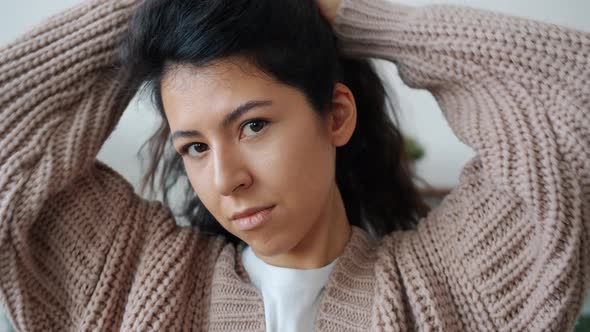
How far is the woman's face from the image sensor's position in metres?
0.73

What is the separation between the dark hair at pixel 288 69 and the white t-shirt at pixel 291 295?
0.54ft

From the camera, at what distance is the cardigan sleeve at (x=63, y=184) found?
81 centimetres

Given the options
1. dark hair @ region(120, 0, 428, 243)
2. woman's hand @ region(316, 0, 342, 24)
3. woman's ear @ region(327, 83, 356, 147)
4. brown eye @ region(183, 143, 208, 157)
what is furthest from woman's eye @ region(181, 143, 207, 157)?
woman's hand @ region(316, 0, 342, 24)

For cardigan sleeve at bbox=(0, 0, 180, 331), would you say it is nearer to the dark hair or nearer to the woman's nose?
the dark hair

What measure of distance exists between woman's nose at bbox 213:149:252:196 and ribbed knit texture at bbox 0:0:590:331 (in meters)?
0.20

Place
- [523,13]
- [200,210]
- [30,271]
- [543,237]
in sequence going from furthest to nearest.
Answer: [523,13] → [200,210] → [30,271] → [543,237]

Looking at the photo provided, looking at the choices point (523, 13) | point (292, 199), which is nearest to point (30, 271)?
point (292, 199)

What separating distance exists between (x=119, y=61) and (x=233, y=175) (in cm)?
32

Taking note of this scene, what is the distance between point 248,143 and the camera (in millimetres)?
742

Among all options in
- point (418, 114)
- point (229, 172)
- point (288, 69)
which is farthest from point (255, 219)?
point (418, 114)

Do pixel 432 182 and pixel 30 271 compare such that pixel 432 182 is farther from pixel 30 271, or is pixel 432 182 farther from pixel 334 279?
pixel 30 271

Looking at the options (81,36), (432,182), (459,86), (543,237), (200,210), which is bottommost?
(432,182)

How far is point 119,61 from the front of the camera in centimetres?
88

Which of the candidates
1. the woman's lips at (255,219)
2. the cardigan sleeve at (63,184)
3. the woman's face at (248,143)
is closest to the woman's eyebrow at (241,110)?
the woman's face at (248,143)
